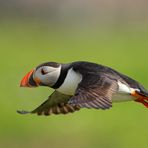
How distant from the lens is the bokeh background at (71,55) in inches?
386

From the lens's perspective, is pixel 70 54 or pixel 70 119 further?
pixel 70 54

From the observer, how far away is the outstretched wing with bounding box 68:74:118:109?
233 inches

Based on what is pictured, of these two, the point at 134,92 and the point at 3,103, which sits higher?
the point at 134,92

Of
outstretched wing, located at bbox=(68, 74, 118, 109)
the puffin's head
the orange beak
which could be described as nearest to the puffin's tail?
outstretched wing, located at bbox=(68, 74, 118, 109)

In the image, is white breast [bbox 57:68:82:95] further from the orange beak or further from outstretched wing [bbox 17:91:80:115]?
outstretched wing [bbox 17:91:80:115]

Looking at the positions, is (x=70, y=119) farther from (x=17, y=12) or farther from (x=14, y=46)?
(x=17, y=12)

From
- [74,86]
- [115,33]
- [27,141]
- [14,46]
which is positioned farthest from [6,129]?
[115,33]

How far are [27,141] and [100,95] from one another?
3609 mm

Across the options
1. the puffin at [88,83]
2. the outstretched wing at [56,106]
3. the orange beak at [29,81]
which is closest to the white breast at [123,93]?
the puffin at [88,83]

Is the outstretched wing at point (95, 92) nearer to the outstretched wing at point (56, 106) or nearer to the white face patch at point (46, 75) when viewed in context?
the white face patch at point (46, 75)

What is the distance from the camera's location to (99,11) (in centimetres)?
2206

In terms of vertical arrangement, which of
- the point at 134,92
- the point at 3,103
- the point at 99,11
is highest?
the point at 134,92

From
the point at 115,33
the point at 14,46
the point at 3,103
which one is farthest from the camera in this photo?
the point at 115,33

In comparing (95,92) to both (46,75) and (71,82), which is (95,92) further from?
(46,75)
